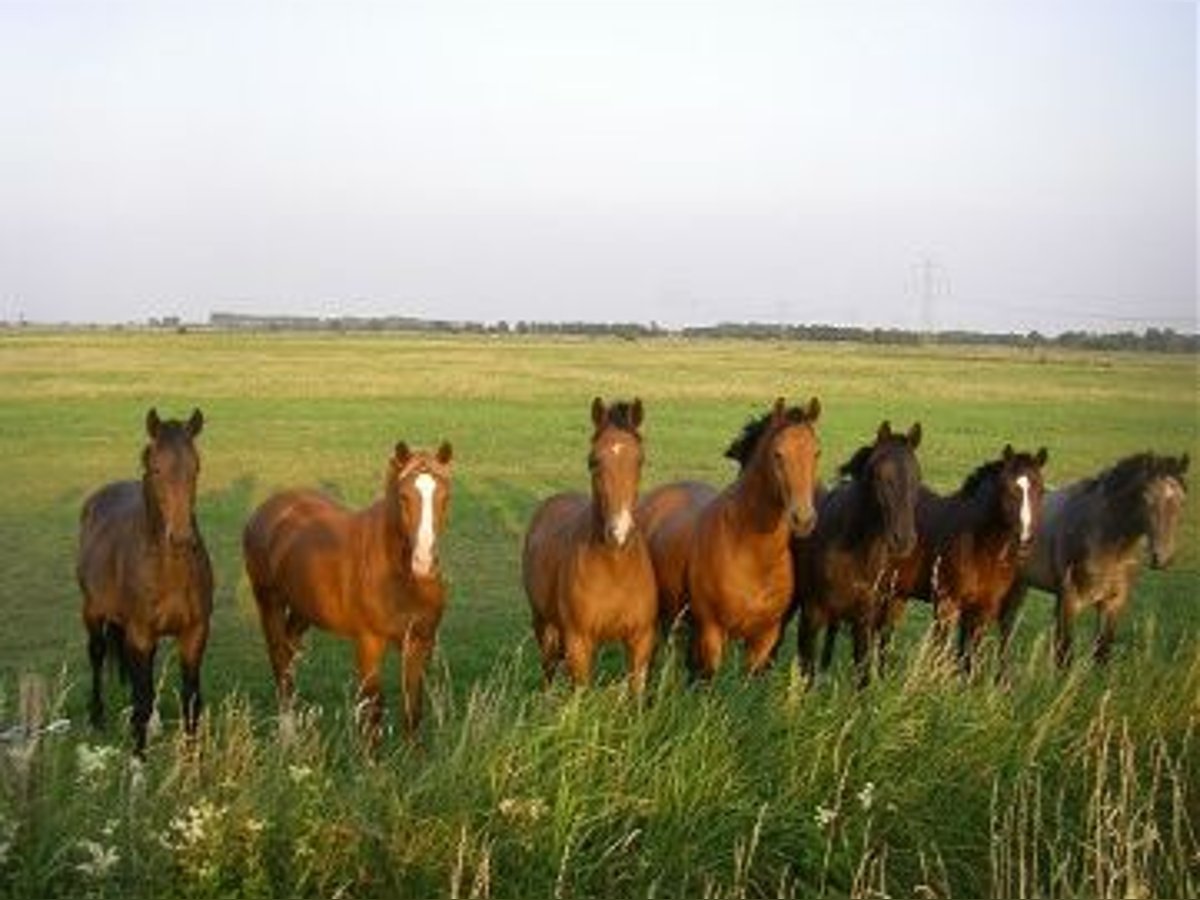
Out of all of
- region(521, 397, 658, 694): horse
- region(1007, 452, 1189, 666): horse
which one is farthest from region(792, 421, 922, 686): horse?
region(1007, 452, 1189, 666): horse

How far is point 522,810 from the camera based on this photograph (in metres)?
5.84

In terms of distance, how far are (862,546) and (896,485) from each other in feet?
1.89

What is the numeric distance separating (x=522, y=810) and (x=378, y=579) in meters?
2.80

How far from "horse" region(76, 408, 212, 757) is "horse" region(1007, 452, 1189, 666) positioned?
6130mm

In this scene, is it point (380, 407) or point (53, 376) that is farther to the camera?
point (53, 376)

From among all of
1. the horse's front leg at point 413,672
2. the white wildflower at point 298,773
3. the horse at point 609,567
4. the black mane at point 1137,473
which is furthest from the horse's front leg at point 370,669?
the black mane at point 1137,473

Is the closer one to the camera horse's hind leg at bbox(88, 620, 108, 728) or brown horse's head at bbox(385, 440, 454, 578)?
brown horse's head at bbox(385, 440, 454, 578)

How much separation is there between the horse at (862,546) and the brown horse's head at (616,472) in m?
1.93

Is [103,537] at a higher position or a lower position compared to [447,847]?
higher

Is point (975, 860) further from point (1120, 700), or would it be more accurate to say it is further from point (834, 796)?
point (1120, 700)

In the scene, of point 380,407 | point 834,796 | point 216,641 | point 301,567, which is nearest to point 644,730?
point 834,796

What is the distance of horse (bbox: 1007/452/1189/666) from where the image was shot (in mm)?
11258

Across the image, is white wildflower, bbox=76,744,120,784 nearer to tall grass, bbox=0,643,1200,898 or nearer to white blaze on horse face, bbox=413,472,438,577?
tall grass, bbox=0,643,1200,898

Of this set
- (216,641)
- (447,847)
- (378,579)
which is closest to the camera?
(447,847)
